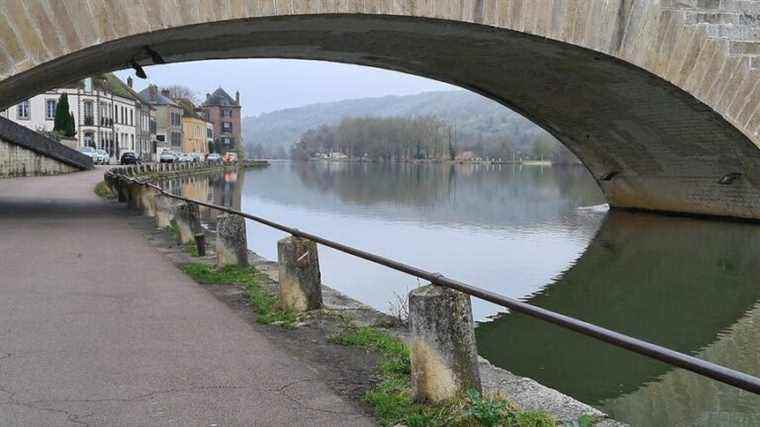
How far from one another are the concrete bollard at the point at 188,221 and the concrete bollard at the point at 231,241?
96.9 inches

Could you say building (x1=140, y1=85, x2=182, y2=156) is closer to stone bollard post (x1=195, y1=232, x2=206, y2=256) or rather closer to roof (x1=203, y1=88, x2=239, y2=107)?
roof (x1=203, y1=88, x2=239, y2=107)

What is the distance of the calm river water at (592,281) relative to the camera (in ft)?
24.5

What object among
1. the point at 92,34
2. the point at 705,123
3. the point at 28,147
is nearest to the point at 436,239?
the point at 705,123

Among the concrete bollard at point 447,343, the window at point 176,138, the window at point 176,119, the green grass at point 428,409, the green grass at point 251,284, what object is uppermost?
the window at point 176,119

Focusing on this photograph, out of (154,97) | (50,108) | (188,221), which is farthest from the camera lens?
(154,97)

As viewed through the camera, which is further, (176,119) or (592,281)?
(176,119)

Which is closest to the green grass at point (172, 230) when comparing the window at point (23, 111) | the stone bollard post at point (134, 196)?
the stone bollard post at point (134, 196)

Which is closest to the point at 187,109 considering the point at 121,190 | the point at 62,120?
the point at 62,120

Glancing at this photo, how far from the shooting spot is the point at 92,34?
12.0m

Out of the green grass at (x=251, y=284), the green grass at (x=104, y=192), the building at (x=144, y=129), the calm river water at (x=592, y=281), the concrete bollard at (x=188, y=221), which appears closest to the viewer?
the green grass at (x=251, y=284)

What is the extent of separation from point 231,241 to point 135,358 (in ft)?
13.6

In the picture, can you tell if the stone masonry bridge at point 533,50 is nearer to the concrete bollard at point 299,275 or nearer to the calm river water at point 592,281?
the calm river water at point 592,281

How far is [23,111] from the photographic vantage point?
209 feet

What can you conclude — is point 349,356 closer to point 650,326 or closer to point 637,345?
point 637,345
